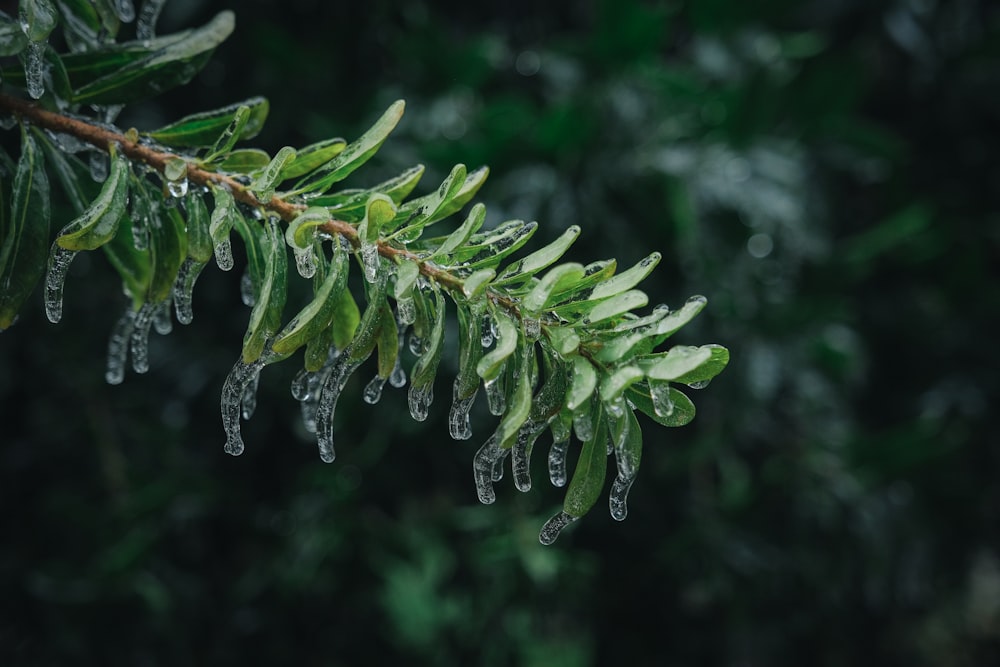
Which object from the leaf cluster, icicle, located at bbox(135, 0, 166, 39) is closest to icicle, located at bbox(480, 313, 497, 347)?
the leaf cluster

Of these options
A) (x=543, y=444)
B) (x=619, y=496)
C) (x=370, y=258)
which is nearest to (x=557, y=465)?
(x=619, y=496)

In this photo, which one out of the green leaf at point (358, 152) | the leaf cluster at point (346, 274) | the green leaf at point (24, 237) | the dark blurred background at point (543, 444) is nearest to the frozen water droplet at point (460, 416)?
the leaf cluster at point (346, 274)

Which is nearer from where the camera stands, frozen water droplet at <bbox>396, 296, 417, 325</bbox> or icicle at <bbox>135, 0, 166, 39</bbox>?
frozen water droplet at <bbox>396, 296, 417, 325</bbox>

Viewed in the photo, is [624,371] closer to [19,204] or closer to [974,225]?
[19,204]

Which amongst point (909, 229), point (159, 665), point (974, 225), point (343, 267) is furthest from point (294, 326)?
point (974, 225)

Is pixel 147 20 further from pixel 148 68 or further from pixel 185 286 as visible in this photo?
pixel 185 286

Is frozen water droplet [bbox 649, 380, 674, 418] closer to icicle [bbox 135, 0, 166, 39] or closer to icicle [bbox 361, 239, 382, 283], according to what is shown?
icicle [bbox 361, 239, 382, 283]

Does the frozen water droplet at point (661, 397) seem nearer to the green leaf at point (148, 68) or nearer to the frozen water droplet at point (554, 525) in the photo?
the frozen water droplet at point (554, 525)

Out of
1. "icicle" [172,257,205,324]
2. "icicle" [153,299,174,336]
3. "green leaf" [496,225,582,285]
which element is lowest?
"icicle" [153,299,174,336]
